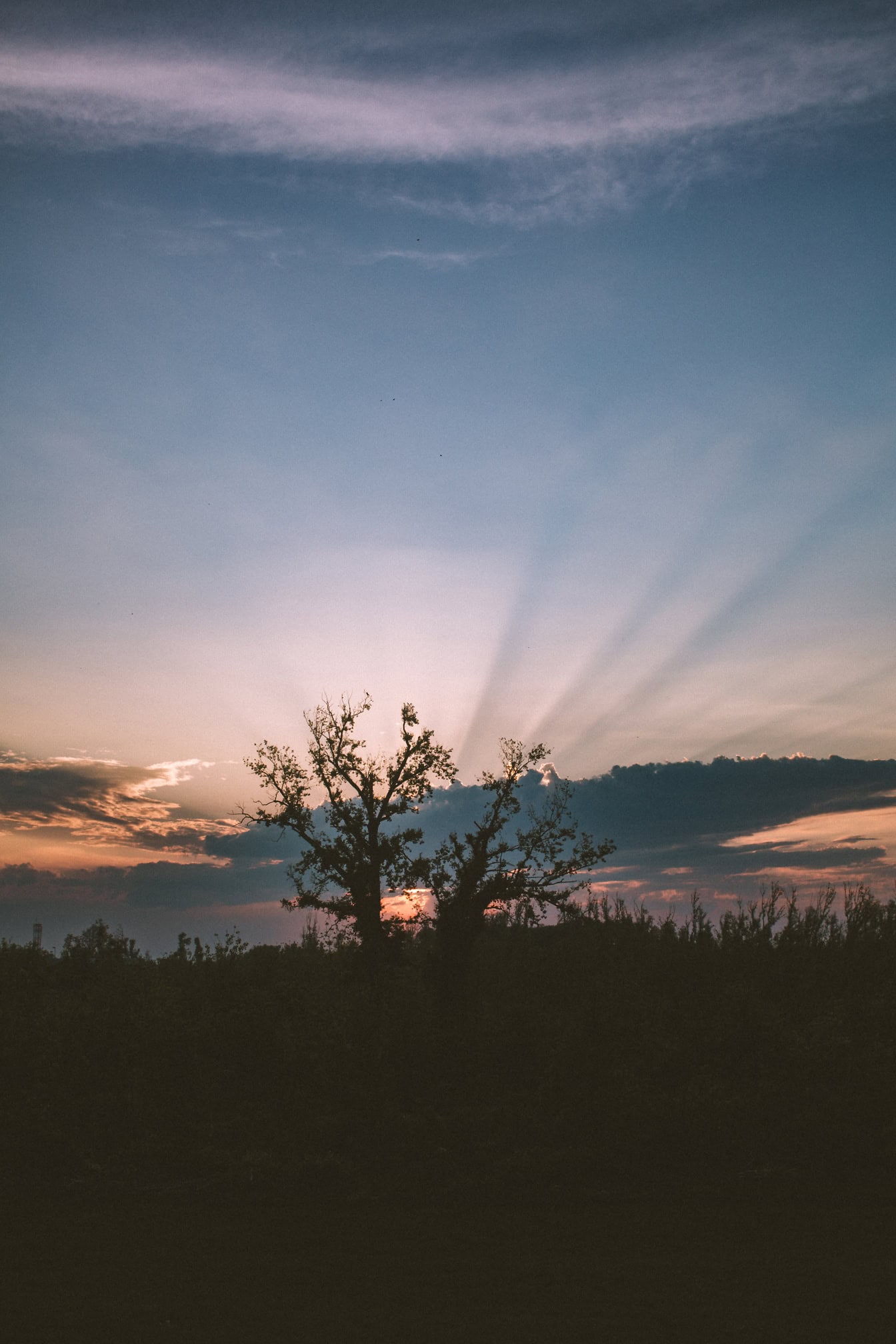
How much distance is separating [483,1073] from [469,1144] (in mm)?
2383

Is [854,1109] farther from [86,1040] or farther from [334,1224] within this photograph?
[86,1040]

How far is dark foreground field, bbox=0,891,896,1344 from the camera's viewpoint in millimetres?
9609

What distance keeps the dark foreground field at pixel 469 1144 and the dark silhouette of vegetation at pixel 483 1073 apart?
0.18 ft

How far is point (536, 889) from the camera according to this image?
21.7 m

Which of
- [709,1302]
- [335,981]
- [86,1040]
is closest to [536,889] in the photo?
[335,981]

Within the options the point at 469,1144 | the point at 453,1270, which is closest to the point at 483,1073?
the point at 469,1144

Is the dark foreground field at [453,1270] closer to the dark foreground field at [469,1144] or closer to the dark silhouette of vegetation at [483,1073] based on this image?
the dark foreground field at [469,1144]

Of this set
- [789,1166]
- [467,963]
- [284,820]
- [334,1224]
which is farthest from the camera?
[284,820]

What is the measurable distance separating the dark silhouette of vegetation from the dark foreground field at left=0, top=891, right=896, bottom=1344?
0.06m

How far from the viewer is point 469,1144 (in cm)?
1425

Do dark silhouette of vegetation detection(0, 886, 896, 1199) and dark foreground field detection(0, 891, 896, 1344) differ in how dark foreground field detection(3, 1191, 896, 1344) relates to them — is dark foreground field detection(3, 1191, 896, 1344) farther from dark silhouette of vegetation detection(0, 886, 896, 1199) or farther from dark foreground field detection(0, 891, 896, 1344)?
dark silhouette of vegetation detection(0, 886, 896, 1199)

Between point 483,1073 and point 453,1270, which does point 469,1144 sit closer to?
point 483,1073

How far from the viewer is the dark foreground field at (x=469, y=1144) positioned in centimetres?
961

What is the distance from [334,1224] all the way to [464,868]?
9.84 meters
